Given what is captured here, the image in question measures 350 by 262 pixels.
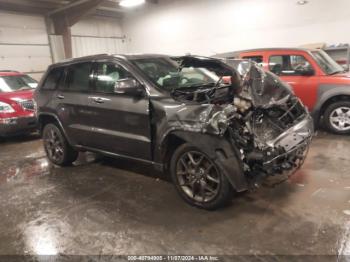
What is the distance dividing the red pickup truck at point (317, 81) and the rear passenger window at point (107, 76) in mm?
3577

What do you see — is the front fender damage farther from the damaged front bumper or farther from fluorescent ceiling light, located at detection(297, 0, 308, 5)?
fluorescent ceiling light, located at detection(297, 0, 308, 5)

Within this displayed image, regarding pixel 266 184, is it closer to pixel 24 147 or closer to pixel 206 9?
pixel 24 147

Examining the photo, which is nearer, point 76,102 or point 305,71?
point 76,102

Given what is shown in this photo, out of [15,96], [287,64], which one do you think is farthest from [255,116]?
[15,96]

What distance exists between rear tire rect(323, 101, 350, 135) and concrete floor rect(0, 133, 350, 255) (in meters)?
1.25

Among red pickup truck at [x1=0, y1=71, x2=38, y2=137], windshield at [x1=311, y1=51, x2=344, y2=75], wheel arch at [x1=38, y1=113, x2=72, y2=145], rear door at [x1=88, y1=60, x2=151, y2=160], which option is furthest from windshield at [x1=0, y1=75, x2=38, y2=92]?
windshield at [x1=311, y1=51, x2=344, y2=75]

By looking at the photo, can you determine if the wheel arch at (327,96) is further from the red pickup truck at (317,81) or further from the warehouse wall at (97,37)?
the warehouse wall at (97,37)

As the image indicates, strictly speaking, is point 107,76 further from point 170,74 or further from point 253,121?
point 253,121

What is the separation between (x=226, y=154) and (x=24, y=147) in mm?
5064

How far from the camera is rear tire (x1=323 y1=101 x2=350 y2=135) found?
5.33 metres

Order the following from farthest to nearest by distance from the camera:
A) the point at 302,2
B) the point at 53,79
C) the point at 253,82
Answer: the point at 302,2 → the point at 53,79 → the point at 253,82

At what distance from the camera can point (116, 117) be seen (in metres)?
3.58

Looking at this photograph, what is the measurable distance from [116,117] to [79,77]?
1002 millimetres

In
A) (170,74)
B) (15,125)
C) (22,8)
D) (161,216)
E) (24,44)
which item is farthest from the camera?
(24,44)
